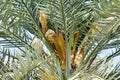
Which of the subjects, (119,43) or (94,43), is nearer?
(94,43)

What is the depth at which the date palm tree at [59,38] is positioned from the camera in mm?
3291

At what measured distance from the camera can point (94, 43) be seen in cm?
349

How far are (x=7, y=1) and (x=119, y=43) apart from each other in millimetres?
1340

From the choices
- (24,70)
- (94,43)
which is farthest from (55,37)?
(24,70)

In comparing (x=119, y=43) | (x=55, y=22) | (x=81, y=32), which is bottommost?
(x=119, y=43)

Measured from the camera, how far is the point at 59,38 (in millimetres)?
3695

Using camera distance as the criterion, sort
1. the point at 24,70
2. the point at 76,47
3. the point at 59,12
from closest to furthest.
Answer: the point at 24,70
the point at 59,12
the point at 76,47

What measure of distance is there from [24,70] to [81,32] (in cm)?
126

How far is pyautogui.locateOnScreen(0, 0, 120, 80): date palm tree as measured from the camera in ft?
10.8

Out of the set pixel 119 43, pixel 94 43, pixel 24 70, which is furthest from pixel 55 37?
pixel 24 70

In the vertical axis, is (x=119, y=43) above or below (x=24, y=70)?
below

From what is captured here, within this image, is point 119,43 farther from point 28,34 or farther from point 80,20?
point 28,34

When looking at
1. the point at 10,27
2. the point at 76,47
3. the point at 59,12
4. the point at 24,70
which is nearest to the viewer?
the point at 24,70

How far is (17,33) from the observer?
3766 mm
